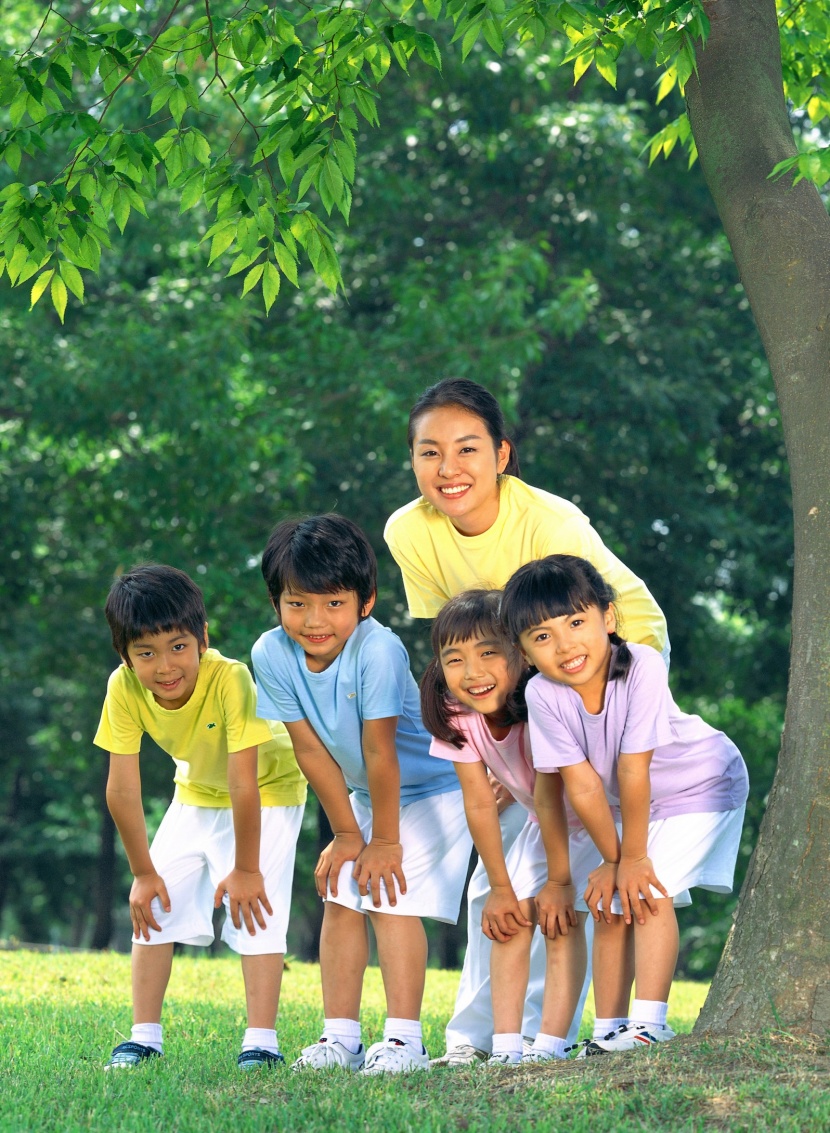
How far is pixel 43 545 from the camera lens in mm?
15062

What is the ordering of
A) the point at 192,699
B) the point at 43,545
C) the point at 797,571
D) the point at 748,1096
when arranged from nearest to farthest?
1. the point at 748,1096
2. the point at 797,571
3. the point at 192,699
4. the point at 43,545

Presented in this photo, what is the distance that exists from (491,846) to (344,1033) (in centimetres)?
89

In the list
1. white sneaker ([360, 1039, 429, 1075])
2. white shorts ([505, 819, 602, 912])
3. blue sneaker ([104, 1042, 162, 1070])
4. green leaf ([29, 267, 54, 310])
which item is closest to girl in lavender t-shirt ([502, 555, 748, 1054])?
white shorts ([505, 819, 602, 912])

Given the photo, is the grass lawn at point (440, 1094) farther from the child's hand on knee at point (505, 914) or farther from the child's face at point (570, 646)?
the child's face at point (570, 646)

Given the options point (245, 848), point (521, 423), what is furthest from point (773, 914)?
point (521, 423)

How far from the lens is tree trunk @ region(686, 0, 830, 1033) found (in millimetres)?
3867

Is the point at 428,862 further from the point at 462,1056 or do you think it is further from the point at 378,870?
the point at 462,1056

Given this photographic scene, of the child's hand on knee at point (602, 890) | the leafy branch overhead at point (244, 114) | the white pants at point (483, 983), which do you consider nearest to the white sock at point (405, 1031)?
the white pants at point (483, 983)

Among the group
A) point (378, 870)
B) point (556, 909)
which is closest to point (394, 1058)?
point (378, 870)

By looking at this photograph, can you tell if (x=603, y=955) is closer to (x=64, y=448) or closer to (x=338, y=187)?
(x=338, y=187)

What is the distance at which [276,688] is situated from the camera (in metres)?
4.35

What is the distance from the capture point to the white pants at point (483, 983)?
4473 millimetres

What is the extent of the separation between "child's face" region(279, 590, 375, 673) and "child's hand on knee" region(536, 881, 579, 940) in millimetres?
1081

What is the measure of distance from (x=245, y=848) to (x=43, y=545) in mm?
11340
